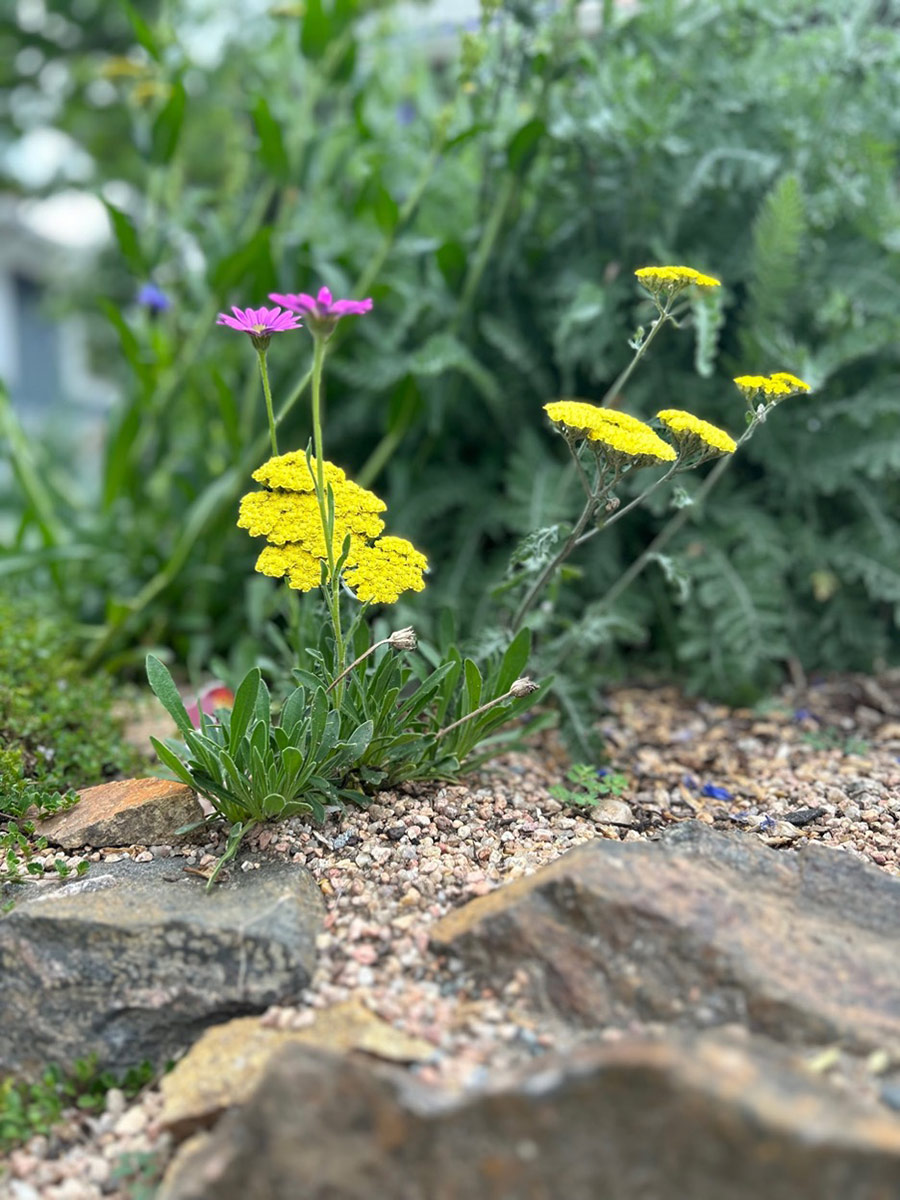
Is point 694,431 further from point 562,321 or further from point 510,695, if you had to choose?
point 562,321

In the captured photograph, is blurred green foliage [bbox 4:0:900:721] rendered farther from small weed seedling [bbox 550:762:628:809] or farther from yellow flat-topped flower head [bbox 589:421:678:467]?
yellow flat-topped flower head [bbox 589:421:678:467]

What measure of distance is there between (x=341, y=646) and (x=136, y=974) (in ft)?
2.01

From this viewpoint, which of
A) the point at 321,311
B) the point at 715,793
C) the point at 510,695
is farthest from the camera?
the point at 715,793

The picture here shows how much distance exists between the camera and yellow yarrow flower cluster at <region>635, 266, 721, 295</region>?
1.72 m

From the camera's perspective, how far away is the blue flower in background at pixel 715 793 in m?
2.06

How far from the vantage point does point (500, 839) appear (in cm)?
180

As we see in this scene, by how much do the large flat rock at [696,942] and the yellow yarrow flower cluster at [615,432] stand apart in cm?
63

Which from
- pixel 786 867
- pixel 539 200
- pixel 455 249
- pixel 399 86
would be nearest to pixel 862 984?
pixel 786 867

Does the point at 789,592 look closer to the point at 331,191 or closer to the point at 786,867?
the point at 786,867

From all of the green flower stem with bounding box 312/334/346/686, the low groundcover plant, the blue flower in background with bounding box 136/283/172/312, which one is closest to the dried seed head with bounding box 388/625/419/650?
the low groundcover plant

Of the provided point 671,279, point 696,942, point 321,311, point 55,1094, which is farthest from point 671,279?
point 55,1094

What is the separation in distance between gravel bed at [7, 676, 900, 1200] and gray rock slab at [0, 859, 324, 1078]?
0.06 meters

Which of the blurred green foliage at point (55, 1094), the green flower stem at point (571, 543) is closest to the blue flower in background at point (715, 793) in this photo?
the green flower stem at point (571, 543)

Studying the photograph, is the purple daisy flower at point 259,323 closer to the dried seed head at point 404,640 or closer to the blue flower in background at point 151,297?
the dried seed head at point 404,640
